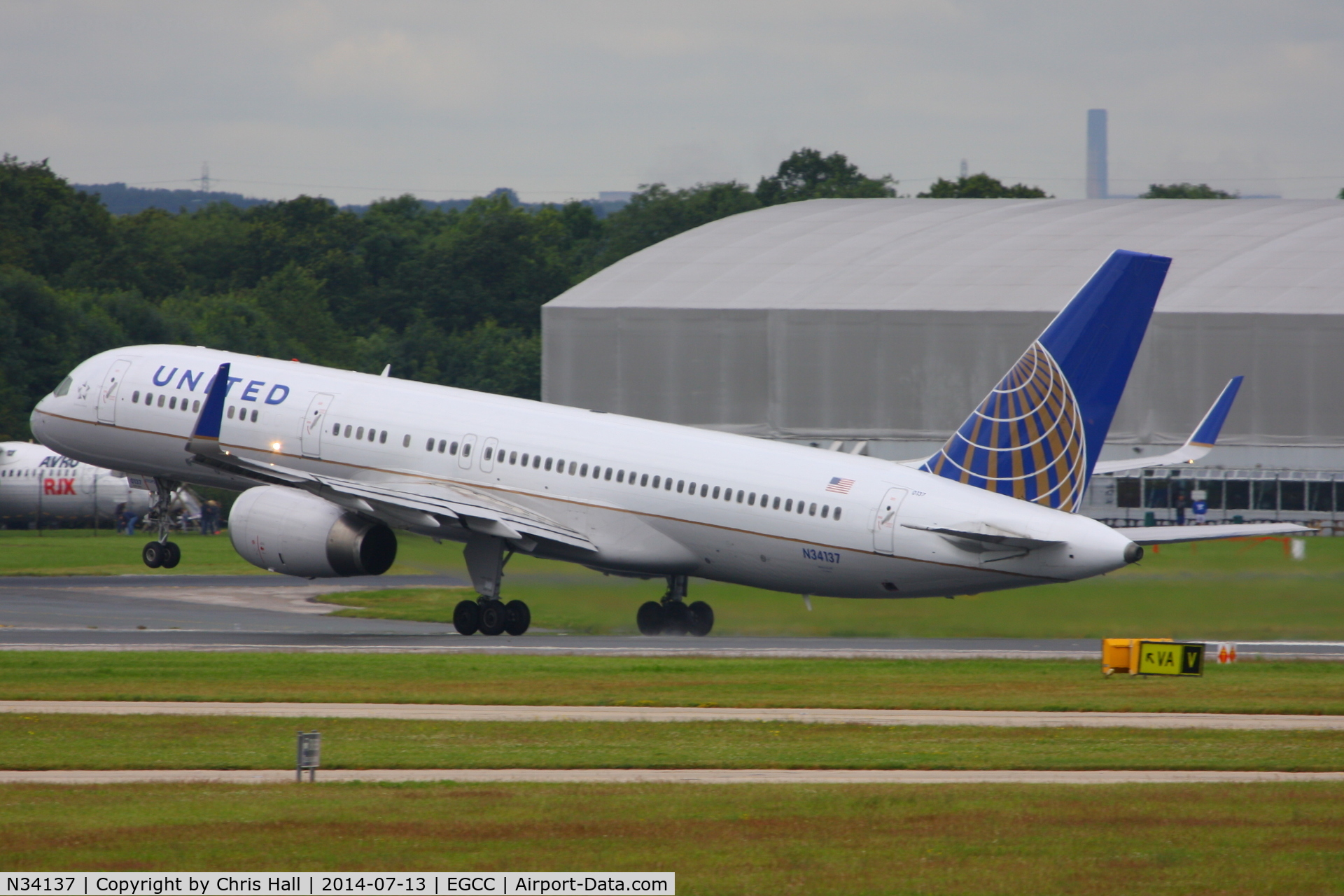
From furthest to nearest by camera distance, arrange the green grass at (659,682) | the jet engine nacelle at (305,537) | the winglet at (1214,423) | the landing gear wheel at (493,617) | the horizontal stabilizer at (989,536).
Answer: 1. the landing gear wheel at (493,617)
2. the winglet at (1214,423)
3. the jet engine nacelle at (305,537)
4. the horizontal stabilizer at (989,536)
5. the green grass at (659,682)

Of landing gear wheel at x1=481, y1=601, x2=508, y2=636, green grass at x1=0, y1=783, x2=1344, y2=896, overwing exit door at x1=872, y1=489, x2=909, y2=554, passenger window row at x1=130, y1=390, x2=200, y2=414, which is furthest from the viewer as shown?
passenger window row at x1=130, y1=390, x2=200, y2=414

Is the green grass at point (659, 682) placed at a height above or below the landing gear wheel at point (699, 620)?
above

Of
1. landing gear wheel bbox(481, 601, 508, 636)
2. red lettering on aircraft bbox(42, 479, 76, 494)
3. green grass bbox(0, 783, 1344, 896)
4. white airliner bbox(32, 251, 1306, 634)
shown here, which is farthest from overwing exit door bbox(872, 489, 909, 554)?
red lettering on aircraft bbox(42, 479, 76, 494)

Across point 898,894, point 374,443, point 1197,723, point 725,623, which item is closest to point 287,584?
point 374,443

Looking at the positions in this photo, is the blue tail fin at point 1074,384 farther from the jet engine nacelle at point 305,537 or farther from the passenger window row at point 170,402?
the passenger window row at point 170,402

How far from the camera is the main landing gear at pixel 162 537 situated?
4406 cm

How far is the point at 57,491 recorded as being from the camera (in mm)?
90062

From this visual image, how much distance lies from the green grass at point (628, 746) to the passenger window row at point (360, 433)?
1621cm

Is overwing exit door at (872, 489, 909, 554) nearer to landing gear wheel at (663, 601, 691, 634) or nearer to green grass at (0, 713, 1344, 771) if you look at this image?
landing gear wheel at (663, 601, 691, 634)

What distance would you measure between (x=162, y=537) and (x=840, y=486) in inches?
716

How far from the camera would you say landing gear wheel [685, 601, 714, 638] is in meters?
39.8

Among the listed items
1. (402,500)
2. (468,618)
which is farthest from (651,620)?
(402,500)

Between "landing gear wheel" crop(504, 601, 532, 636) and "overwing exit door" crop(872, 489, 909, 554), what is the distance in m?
8.29

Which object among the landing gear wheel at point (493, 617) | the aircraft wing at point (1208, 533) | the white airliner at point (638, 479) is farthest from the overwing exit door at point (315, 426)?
the aircraft wing at point (1208, 533)
